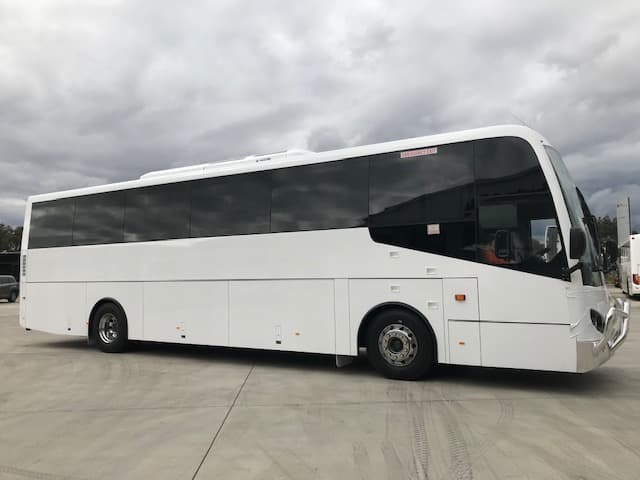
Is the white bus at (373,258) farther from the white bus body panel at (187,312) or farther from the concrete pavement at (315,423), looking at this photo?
the concrete pavement at (315,423)

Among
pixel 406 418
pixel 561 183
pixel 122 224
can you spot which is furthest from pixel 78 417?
pixel 561 183

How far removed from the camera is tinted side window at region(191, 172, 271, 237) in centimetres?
892

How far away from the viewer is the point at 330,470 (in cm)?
426

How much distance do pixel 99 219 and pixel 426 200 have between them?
23.7 ft

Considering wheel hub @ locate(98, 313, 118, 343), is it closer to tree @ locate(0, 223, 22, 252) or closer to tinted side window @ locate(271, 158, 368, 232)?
tinted side window @ locate(271, 158, 368, 232)

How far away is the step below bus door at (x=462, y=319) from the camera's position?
7004mm

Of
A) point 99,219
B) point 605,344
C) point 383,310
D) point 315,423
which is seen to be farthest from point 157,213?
point 605,344

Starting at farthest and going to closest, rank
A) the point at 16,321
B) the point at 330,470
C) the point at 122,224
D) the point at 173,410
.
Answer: the point at 16,321 < the point at 122,224 < the point at 173,410 < the point at 330,470

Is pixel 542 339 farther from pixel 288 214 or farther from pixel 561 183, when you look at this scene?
pixel 288 214

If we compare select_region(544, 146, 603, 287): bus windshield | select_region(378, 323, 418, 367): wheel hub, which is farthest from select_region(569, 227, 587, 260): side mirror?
select_region(378, 323, 418, 367): wheel hub

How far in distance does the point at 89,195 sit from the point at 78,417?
6602 mm

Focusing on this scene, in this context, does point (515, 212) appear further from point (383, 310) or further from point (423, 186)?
point (383, 310)

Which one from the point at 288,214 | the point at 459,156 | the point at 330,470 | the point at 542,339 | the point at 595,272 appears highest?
the point at 459,156

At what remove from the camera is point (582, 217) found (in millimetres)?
7188
